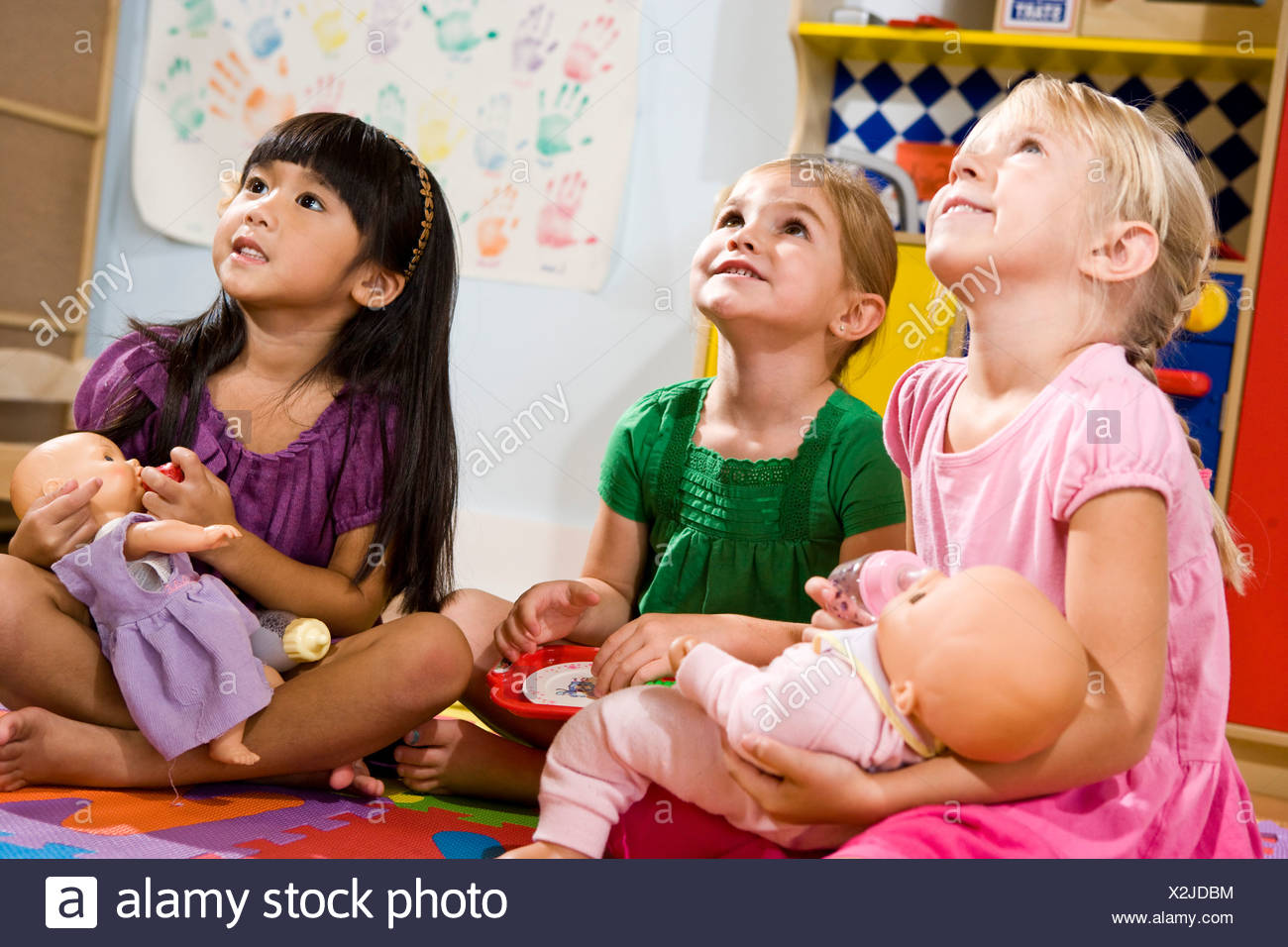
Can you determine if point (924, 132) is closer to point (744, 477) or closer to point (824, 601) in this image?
point (744, 477)

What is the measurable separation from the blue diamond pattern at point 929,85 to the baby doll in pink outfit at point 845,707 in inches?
64.7

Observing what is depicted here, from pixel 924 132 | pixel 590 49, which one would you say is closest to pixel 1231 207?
pixel 924 132

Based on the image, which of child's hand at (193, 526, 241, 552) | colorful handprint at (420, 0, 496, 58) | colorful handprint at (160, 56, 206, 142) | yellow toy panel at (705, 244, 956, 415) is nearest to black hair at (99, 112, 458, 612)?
child's hand at (193, 526, 241, 552)

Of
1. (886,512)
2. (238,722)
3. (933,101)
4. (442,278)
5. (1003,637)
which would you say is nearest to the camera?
(1003,637)

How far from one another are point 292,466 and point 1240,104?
5.60 ft

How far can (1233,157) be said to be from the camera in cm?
203

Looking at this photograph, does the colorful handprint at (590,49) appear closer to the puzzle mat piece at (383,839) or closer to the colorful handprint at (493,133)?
the colorful handprint at (493,133)

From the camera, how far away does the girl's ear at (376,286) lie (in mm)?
1240

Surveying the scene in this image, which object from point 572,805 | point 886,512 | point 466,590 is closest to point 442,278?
point 466,590

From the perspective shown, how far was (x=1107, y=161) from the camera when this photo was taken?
0.89 m

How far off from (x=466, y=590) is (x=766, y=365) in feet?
1.28

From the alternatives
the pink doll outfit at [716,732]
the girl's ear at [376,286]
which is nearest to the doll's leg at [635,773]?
the pink doll outfit at [716,732]

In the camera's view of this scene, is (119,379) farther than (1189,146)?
No

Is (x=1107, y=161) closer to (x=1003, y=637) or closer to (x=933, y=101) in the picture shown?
(x=1003, y=637)
